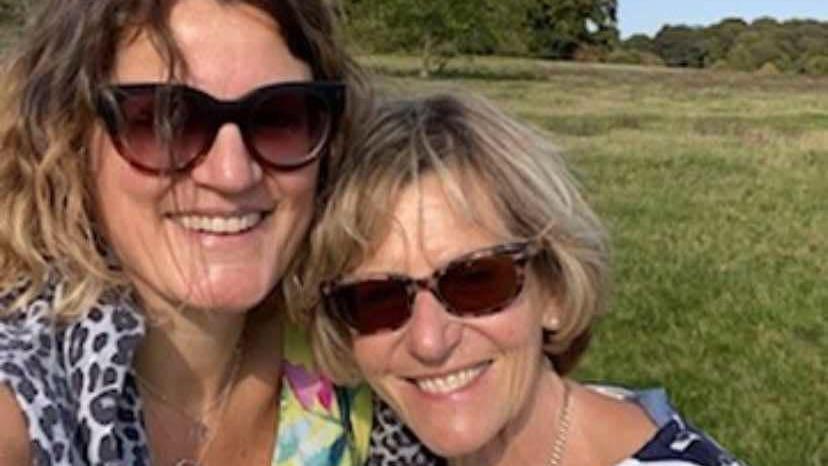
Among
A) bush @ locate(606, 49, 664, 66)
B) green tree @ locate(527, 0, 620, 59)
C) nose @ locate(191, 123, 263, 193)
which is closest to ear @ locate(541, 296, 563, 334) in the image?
nose @ locate(191, 123, 263, 193)

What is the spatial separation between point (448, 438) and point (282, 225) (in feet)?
1.83

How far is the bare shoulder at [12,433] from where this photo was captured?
2170 millimetres

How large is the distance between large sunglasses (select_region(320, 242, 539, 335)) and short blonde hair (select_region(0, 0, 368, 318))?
434 mm

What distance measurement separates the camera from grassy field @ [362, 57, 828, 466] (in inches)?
277

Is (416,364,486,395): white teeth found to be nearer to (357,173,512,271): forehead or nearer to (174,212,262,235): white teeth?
(357,173,512,271): forehead

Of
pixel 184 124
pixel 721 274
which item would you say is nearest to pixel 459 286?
pixel 184 124

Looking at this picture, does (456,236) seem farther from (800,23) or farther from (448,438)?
(800,23)

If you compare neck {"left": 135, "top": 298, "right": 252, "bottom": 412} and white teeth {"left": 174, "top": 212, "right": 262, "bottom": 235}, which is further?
neck {"left": 135, "top": 298, "right": 252, "bottom": 412}

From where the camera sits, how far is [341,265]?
291 centimetres

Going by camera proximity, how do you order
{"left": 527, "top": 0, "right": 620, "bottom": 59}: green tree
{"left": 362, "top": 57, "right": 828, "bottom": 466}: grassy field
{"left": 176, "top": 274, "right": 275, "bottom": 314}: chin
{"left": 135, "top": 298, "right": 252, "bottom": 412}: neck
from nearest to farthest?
{"left": 176, "top": 274, "right": 275, "bottom": 314}: chin < {"left": 135, "top": 298, "right": 252, "bottom": 412}: neck < {"left": 362, "top": 57, "right": 828, "bottom": 466}: grassy field < {"left": 527, "top": 0, "right": 620, "bottom": 59}: green tree

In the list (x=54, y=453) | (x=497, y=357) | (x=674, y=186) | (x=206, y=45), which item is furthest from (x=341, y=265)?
(x=674, y=186)

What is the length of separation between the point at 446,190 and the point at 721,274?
27.1 ft

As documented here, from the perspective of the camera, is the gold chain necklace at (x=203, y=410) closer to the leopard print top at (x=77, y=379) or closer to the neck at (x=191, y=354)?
the neck at (x=191, y=354)

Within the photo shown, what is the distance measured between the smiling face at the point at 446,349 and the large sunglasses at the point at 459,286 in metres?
0.01
